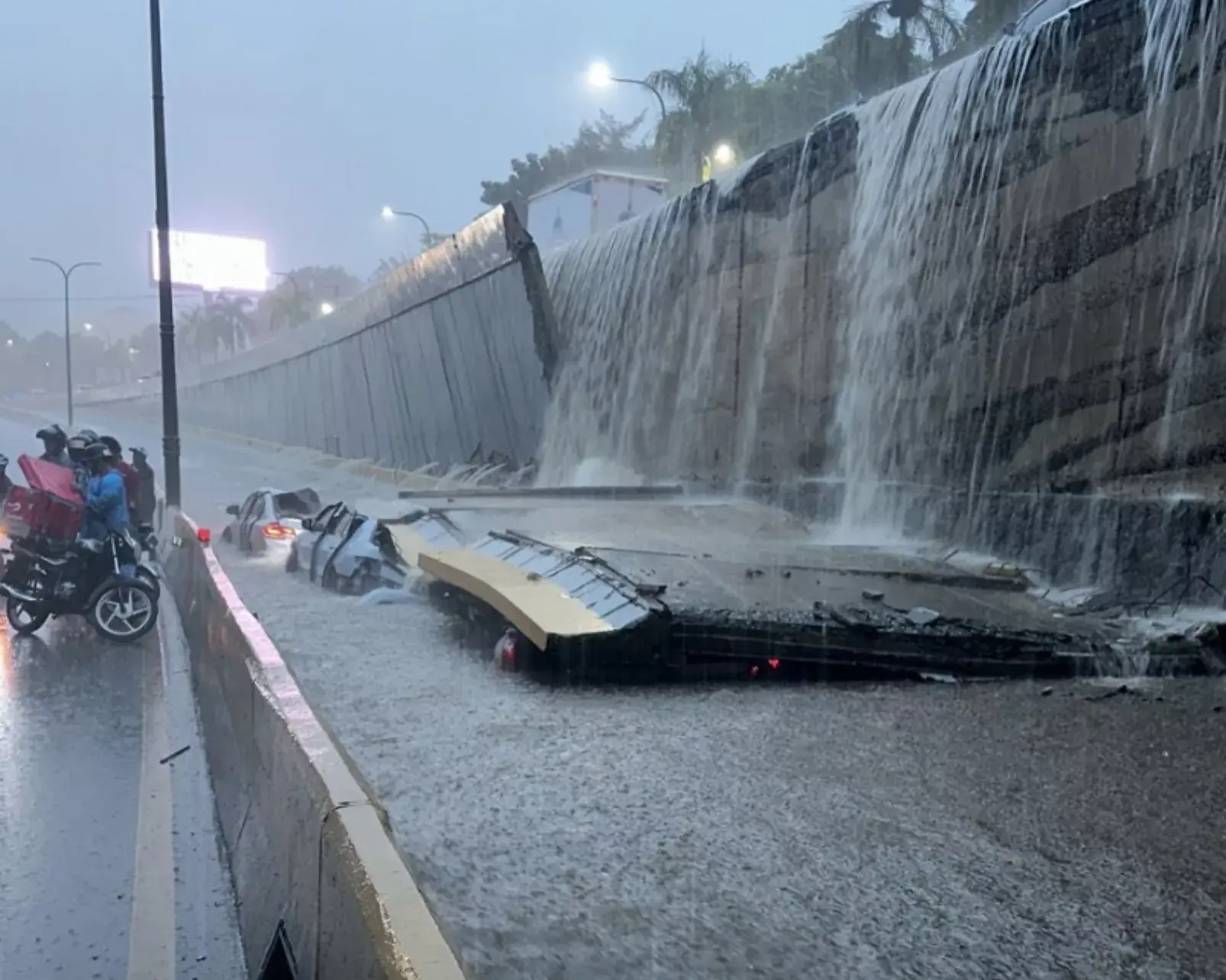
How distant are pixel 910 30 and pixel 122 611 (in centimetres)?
3128

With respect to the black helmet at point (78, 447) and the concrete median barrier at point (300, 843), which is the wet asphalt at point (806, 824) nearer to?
the concrete median barrier at point (300, 843)

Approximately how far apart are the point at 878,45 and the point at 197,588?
30404 millimetres

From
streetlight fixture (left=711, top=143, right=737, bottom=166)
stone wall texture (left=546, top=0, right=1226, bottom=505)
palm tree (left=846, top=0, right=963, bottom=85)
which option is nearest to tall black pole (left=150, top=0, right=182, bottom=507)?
stone wall texture (left=546, top=0, right=1226, bottom=505)

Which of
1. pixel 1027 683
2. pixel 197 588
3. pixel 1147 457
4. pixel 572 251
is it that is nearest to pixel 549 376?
pixel 572 251

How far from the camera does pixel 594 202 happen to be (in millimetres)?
48719

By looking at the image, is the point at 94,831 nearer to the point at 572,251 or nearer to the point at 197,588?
the point at 197,588

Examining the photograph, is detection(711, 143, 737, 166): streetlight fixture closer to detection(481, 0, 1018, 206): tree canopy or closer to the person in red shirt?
detection(481, 0, 1018, 206): tree canopy

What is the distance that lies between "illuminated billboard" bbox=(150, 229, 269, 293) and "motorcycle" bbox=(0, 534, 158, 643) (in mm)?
61043

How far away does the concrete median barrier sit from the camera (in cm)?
256

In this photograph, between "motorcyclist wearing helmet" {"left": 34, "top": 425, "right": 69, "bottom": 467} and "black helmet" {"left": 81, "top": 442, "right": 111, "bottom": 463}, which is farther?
"motorcyclist wearing helmet" {"left": 34, "top": 425, "right": 69, "bottom": 467}

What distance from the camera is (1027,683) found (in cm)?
634

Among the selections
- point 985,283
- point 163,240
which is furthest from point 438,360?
point 985,283

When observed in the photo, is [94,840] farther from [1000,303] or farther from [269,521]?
[269,521]

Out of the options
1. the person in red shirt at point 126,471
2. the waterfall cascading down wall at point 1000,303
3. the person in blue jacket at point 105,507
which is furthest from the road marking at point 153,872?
the waterfall cascading down wall at point 1000,303
